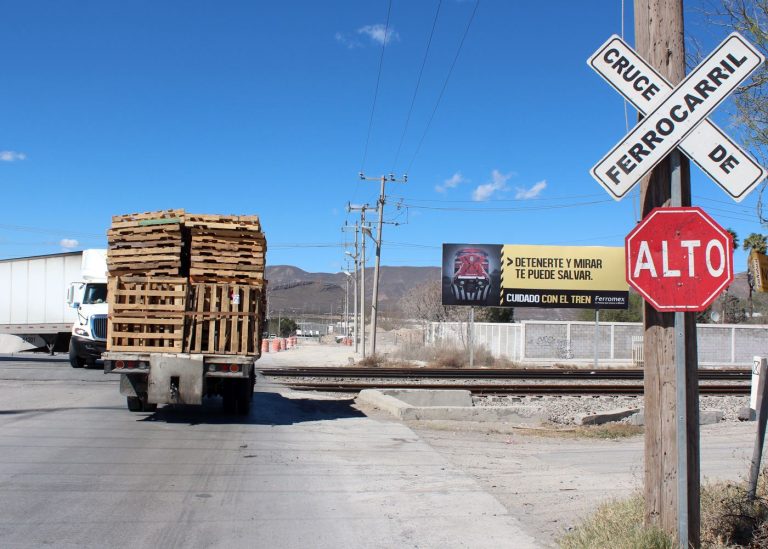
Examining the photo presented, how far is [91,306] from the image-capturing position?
24.4 m

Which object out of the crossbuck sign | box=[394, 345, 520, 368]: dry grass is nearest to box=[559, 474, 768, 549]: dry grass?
the crossbuck sign

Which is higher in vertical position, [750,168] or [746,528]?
[750,168]

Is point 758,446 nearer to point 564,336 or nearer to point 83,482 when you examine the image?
point 83,482

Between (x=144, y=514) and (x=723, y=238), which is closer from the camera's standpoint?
(x=723, y=238)

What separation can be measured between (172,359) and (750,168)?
9979 mm

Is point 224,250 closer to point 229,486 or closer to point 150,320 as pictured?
point 150,320

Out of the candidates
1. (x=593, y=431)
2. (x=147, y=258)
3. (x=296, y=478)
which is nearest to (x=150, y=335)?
(x=147, y=258)

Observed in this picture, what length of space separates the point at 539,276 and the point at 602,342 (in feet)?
18.6

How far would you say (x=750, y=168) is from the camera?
16.1 feet

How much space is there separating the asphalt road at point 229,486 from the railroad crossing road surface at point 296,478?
0.02 meters

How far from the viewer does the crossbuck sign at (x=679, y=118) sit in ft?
16.4

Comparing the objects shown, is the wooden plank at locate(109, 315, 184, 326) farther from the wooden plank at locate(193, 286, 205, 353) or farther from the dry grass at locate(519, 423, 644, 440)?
Result: the dry grass at locate(519, 423, 644, 440)

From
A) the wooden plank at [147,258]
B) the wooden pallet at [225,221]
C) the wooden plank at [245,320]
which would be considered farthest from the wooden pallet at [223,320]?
the wooden pallet at [225,221]

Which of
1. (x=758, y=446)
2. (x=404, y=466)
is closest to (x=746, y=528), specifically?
(x=758, y=446)
